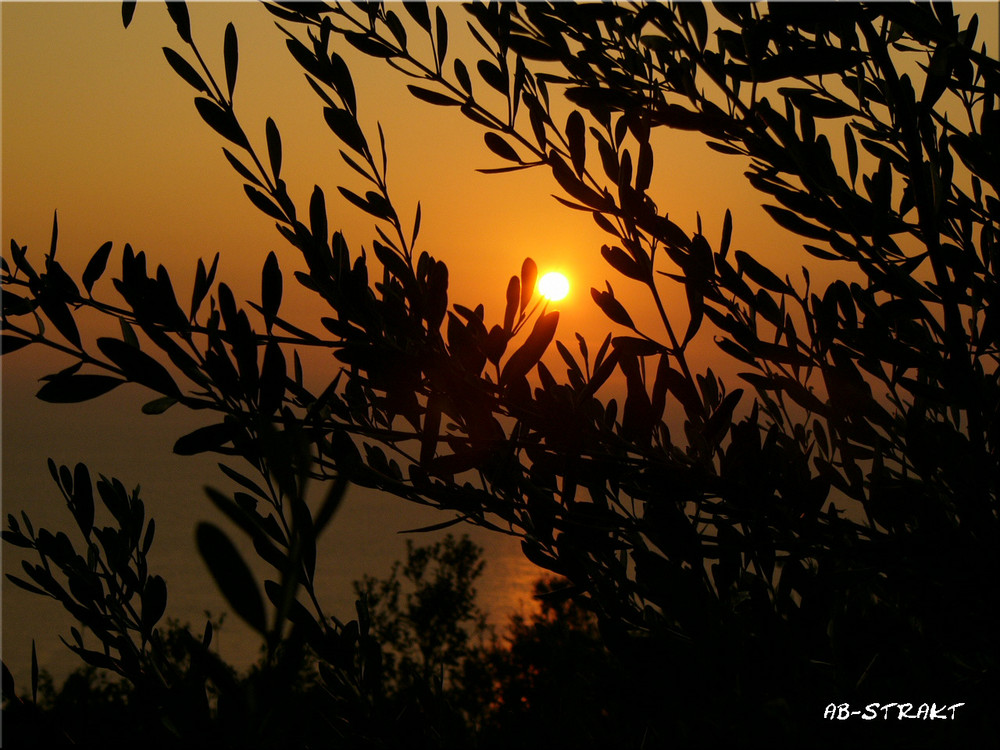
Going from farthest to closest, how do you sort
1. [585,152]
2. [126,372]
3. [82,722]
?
[585,152]
[82,722]
[126,372]

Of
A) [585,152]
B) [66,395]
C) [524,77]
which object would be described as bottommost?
[66,395]

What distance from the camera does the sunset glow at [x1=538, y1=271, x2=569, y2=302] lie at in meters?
1.98

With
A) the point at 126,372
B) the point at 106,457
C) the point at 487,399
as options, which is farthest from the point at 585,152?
the point at 106,457

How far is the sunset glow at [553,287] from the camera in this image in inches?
78.0

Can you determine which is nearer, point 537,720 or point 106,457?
point 537,720

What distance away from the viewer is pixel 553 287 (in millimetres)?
2008

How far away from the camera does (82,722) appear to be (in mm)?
1640

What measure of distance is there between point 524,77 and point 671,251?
598 mm

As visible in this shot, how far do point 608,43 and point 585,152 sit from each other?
337 mm

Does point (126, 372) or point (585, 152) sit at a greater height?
point (585, 152)

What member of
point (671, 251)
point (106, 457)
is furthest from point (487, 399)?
point (106, 457)

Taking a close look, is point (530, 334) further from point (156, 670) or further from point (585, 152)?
point (156, 670)

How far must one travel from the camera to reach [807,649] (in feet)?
5.50

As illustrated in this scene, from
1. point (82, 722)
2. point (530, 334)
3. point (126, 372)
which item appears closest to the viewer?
point (126, 372)
